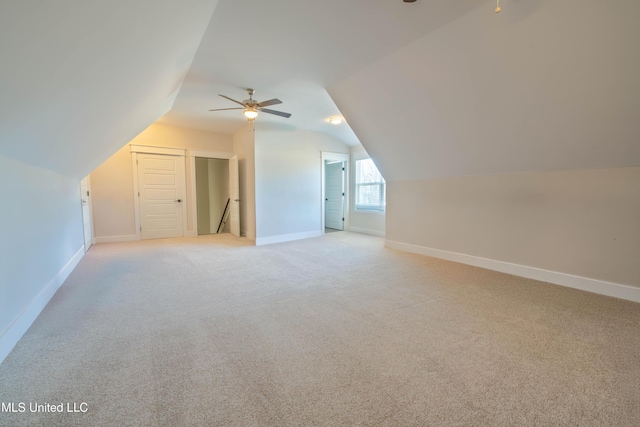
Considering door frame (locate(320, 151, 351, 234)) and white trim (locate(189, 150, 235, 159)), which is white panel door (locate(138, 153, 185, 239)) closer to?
white trim (locate(189, 150, 235, 159))

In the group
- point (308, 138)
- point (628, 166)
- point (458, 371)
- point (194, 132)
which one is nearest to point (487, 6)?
point (628, 166)

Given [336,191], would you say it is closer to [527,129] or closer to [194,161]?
[194,161]

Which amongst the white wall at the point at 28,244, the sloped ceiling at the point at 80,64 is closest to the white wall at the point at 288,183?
the sloped ceiling at the point at 80,64

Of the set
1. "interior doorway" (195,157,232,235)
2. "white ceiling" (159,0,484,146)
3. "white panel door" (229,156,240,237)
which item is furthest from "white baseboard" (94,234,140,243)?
"white ceiling" (159,0,484,146)

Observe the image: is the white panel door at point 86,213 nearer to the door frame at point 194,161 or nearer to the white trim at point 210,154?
the door frame at point 194,161

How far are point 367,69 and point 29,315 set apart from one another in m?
4.16

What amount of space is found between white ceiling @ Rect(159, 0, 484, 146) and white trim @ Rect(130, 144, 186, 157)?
2.04 metres

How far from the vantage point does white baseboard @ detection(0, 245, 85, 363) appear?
1.75m

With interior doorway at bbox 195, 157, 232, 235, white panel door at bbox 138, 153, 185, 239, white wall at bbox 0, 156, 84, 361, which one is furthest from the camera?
interior doorway at bbox 195, 157, 232, 235

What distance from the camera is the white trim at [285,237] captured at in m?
5.60

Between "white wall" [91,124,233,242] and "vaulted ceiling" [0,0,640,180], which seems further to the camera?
"white wall" [91,124,233,242]

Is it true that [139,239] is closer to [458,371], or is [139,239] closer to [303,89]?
[303,89]

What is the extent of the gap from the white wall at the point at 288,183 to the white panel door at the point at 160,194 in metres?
2.21

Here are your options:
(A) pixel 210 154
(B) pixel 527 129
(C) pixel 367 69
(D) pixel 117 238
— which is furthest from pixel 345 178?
(D) pixel 117 238
